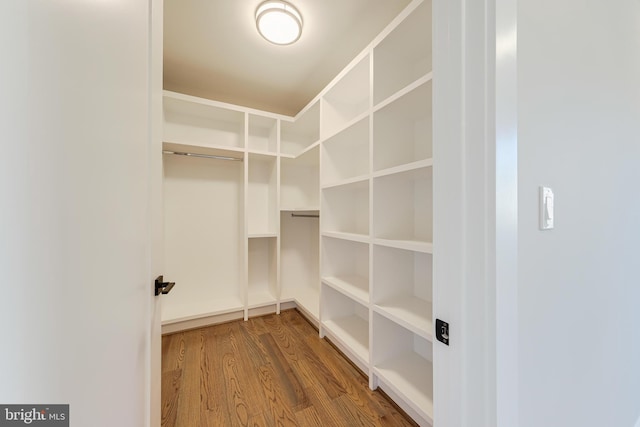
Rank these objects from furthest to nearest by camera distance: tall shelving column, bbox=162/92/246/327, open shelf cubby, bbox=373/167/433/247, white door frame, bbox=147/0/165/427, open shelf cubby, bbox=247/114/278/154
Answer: open shelf cubby, bbox=247/114/278/154 → tall shelving column, bbox=162/92/246/327 → open shelf cubby, bbox=373/167/433/247 → white door frame, bbox=147/0/165/427

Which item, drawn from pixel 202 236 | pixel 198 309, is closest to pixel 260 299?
pixel 198 309

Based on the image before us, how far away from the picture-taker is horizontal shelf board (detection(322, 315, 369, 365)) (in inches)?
60.2

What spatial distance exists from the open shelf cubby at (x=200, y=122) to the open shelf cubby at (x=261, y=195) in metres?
0.32

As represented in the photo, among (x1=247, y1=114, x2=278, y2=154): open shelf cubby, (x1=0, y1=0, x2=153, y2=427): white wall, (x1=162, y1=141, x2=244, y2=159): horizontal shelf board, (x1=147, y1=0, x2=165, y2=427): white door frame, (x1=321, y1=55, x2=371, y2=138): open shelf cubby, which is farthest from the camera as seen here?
(x1=247, y1=114, x2=278, y2=154): open shelf cubby

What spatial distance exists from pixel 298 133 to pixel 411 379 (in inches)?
100

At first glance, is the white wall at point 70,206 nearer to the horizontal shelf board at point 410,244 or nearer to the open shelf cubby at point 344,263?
the horizontal shelf board at point 410,244

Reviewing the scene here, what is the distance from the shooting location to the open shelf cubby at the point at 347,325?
61.3 inches

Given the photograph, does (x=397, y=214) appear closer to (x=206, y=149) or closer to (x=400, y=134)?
(x=400, y=134)

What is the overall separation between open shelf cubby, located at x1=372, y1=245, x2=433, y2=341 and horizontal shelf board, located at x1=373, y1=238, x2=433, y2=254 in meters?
0.08

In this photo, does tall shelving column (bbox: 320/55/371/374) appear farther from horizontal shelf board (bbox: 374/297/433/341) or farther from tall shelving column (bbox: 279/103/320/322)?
tall shelving column (bbox: 279/103/320/322)

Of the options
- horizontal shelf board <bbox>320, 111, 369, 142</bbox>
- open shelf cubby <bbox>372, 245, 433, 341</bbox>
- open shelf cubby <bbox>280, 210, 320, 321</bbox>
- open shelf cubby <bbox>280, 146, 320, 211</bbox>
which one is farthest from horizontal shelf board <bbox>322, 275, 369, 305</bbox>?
horizontal shelf board <bbox>320, 111, 369, 142</bbox>
